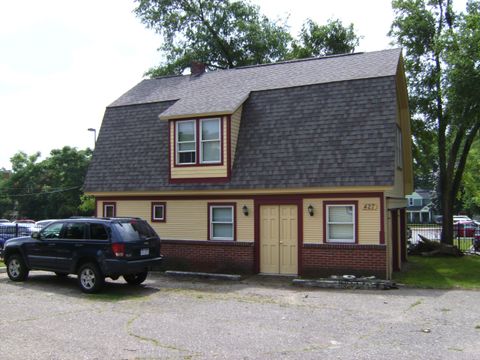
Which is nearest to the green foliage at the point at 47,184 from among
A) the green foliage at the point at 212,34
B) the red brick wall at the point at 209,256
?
the green foliage at the point at 212,34

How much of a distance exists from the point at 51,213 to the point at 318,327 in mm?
55470

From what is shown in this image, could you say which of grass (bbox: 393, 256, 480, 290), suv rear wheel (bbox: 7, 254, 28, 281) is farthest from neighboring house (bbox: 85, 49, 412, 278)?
suv rear wheel (bbox: 7, 254, 28, 281)

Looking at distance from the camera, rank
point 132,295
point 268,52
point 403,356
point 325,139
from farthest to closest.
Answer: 1. point 268,52
2. point 325,139
3. point 132,295
4. point 403,356

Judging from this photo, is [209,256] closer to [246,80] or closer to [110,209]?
[110,209]

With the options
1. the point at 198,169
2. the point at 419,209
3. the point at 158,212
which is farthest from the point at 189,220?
the point at 419,209

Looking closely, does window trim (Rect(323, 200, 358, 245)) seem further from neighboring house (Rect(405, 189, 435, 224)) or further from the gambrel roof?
neighboring house (Rect(405, 189, 435, 224))

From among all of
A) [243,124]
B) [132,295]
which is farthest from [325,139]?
[132,295]

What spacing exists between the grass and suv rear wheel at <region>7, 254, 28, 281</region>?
10.7m

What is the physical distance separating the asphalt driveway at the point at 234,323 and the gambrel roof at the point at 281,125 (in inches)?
142

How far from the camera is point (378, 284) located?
1266cm

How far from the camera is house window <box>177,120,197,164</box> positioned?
16.3m

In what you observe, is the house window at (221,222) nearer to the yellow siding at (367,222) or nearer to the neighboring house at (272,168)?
the neighboring house at (272,168)

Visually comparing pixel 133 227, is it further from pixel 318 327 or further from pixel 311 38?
pixel 311 38

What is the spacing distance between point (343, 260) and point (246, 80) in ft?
25.7
